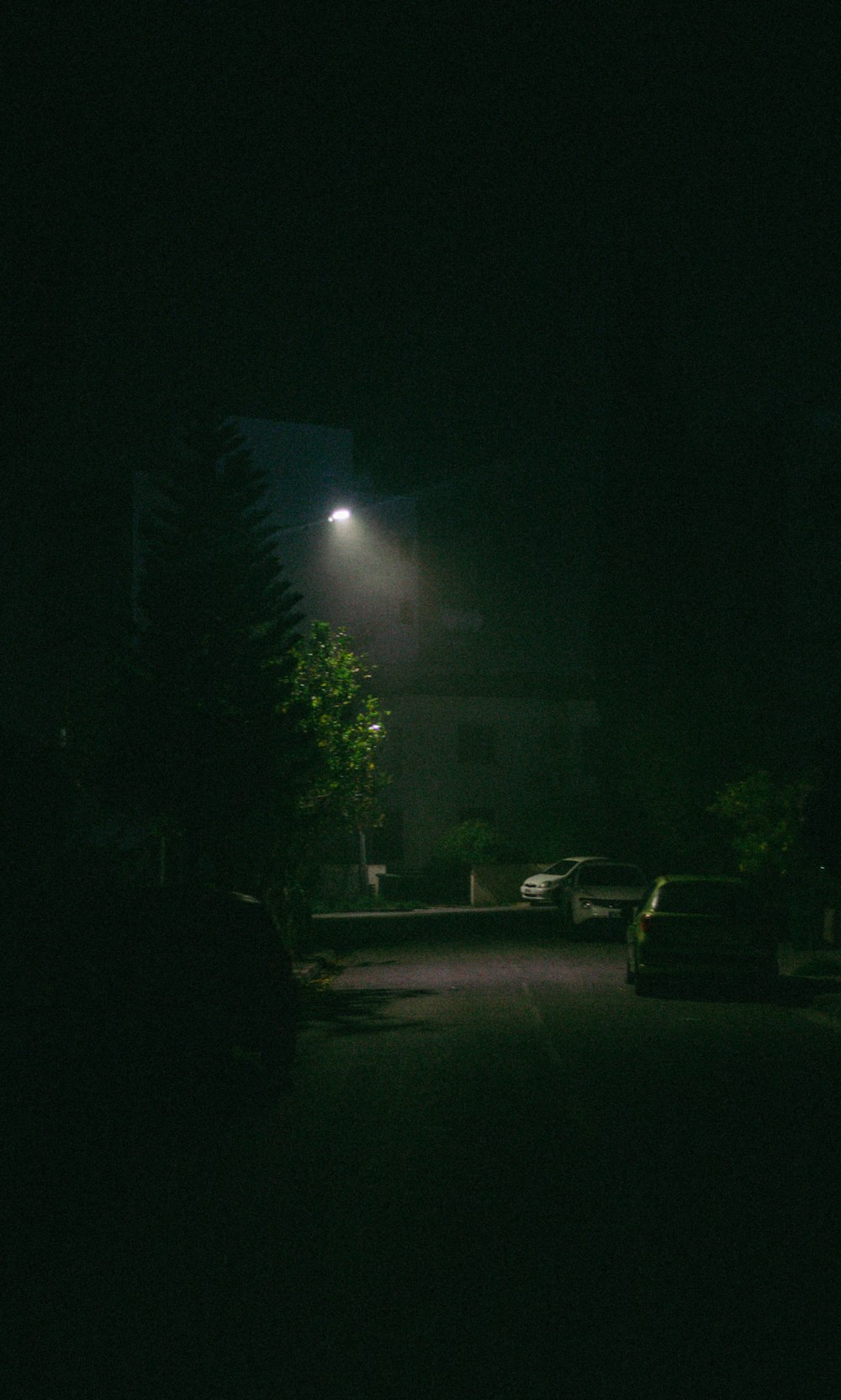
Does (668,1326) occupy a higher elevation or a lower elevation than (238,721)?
lower

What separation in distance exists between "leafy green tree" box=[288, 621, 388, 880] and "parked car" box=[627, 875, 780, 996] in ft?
31.7

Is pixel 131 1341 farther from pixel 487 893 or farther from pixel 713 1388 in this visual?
pixel 487 893

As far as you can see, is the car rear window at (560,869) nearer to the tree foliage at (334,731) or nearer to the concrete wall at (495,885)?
the concrete wall at (495,885)

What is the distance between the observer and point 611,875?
1246 inches

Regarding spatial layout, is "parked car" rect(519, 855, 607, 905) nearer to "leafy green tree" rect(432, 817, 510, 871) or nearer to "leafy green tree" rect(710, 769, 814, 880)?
"leafy green tree" rect(432, 817, 510, 871)

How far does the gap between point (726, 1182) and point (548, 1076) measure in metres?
4.22

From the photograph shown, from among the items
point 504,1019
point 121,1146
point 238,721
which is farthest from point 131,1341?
point 238,721

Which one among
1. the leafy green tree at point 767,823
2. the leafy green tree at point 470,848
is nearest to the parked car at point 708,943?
the leafy green tree at point 767,823

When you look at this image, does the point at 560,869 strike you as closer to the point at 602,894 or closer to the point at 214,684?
the point at 602,894

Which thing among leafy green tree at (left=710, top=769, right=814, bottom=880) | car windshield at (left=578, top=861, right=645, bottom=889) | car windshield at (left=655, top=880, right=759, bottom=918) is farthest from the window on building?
car windshield at (left=655, top=880, right=759, bottom=918)

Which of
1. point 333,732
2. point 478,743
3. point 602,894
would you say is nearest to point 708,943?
point 333,732

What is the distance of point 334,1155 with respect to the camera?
8.88 m

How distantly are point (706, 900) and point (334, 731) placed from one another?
1097cm

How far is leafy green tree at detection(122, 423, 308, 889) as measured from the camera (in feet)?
87.1
